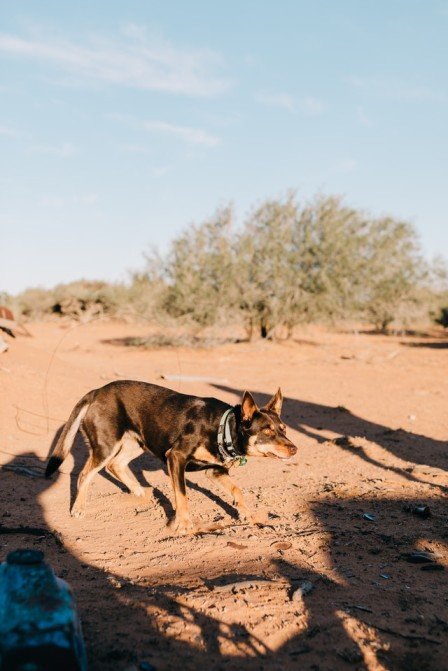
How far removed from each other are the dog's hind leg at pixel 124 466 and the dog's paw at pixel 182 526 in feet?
3.75

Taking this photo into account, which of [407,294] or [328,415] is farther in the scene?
[407,294]

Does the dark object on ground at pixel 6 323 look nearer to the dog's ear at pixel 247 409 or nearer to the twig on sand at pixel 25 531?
the twig on sand at pixel 25 531

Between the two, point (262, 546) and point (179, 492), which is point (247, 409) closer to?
point (179, 492)

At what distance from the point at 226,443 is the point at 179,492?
25.8 inches

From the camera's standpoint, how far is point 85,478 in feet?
20.2

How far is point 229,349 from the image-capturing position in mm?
23734

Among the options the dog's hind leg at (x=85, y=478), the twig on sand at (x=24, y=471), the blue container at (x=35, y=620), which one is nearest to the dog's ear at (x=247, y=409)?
the dog's hind leg at (x=85, y=478)

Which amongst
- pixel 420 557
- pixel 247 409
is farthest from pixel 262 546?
pixel 420 557

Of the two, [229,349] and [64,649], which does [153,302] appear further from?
[64,649]

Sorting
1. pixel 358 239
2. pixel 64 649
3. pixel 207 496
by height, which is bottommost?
pixel 207 496

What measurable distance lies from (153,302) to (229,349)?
13.1 feet

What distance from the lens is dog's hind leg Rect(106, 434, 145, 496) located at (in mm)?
6684

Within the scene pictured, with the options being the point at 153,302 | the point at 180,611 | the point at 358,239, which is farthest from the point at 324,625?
the point at 358,239

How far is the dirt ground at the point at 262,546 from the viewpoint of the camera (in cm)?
348
